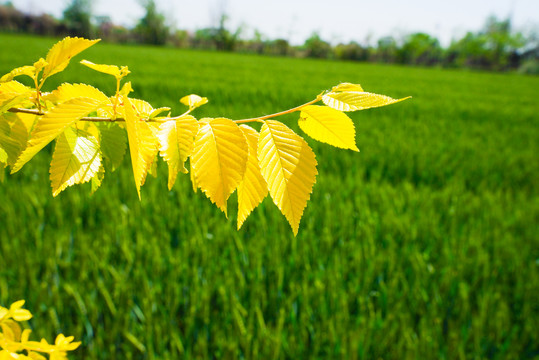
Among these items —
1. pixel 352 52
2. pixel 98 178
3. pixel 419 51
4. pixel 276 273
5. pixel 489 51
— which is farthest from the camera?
pixel 419 51

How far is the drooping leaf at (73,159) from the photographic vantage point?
11.0 inches

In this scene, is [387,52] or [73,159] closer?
[73,159]

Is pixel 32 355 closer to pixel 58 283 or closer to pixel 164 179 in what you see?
pixel 58 283

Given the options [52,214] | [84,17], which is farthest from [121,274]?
[84,17]

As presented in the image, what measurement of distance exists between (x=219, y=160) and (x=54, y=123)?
0.35 ft

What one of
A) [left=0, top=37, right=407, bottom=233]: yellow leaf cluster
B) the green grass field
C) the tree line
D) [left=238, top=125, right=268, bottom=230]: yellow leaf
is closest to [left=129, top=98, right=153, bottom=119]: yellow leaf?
[left=0, top=37, right=407, bottom=233]: yellow leaf cluster

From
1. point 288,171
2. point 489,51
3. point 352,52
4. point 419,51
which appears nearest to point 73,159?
point 288,171

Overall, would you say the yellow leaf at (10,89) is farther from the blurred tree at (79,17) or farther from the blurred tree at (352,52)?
the blurred tree at (79,17)

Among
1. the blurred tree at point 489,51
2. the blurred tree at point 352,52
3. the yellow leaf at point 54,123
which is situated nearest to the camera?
the yellow leaf at point 54,123

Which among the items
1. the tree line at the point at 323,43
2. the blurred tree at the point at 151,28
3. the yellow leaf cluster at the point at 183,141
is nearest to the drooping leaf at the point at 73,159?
the yellow leaf cluster at the point at 183,141

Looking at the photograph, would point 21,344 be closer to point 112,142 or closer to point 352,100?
point 112,142

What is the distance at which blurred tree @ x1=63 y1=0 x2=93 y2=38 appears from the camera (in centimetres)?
4181

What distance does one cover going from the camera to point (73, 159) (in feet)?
0.95

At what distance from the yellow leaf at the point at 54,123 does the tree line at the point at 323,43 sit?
143 feet
